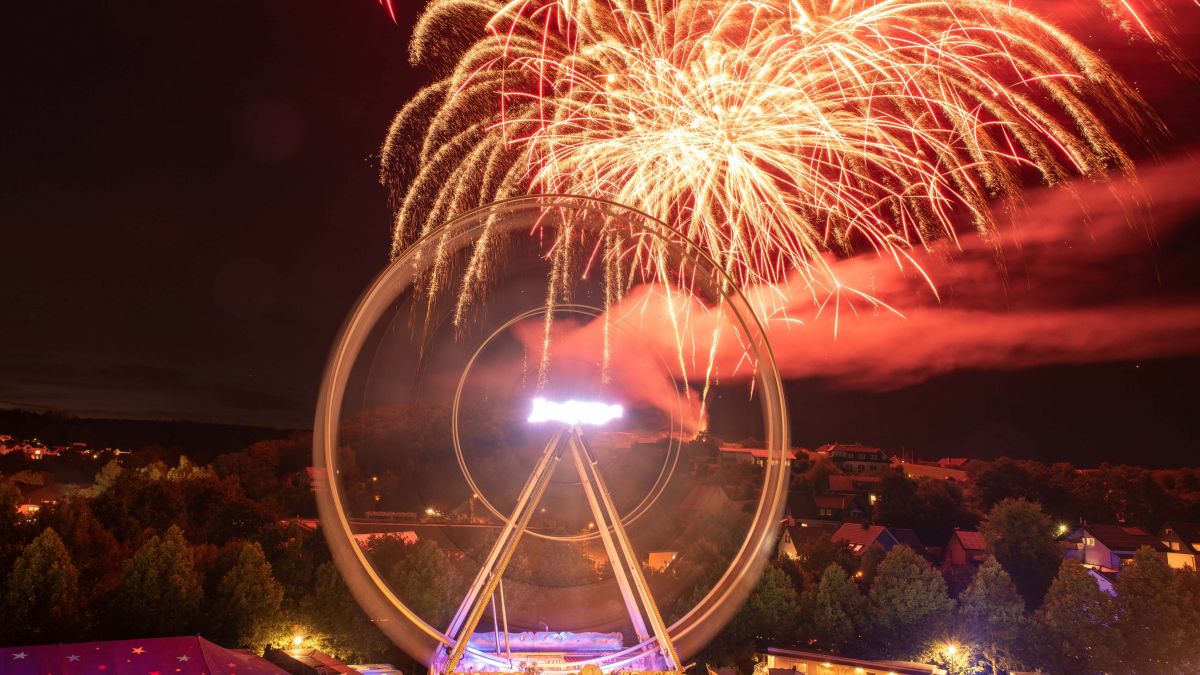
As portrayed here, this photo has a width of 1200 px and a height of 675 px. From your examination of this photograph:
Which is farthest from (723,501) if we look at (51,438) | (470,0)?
(51,438)

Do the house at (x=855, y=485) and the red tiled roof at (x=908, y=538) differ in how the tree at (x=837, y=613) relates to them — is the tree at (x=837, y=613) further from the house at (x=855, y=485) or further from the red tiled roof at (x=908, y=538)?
the house at (x=855, y=485)

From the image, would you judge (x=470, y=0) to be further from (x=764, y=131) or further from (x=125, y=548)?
(x=125, y=548)

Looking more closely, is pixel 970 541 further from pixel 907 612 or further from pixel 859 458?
→ pixel 859 458

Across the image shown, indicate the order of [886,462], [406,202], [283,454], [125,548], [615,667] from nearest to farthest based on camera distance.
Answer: [615,667] < [406,202] < [125,548] < [283,454] < [886,462]

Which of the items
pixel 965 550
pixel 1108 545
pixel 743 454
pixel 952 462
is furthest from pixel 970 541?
pixel 743 454

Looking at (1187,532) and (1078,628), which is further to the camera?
(1187,532)

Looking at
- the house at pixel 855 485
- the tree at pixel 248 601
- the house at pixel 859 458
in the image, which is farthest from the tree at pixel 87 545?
the house at pixel 859 458
